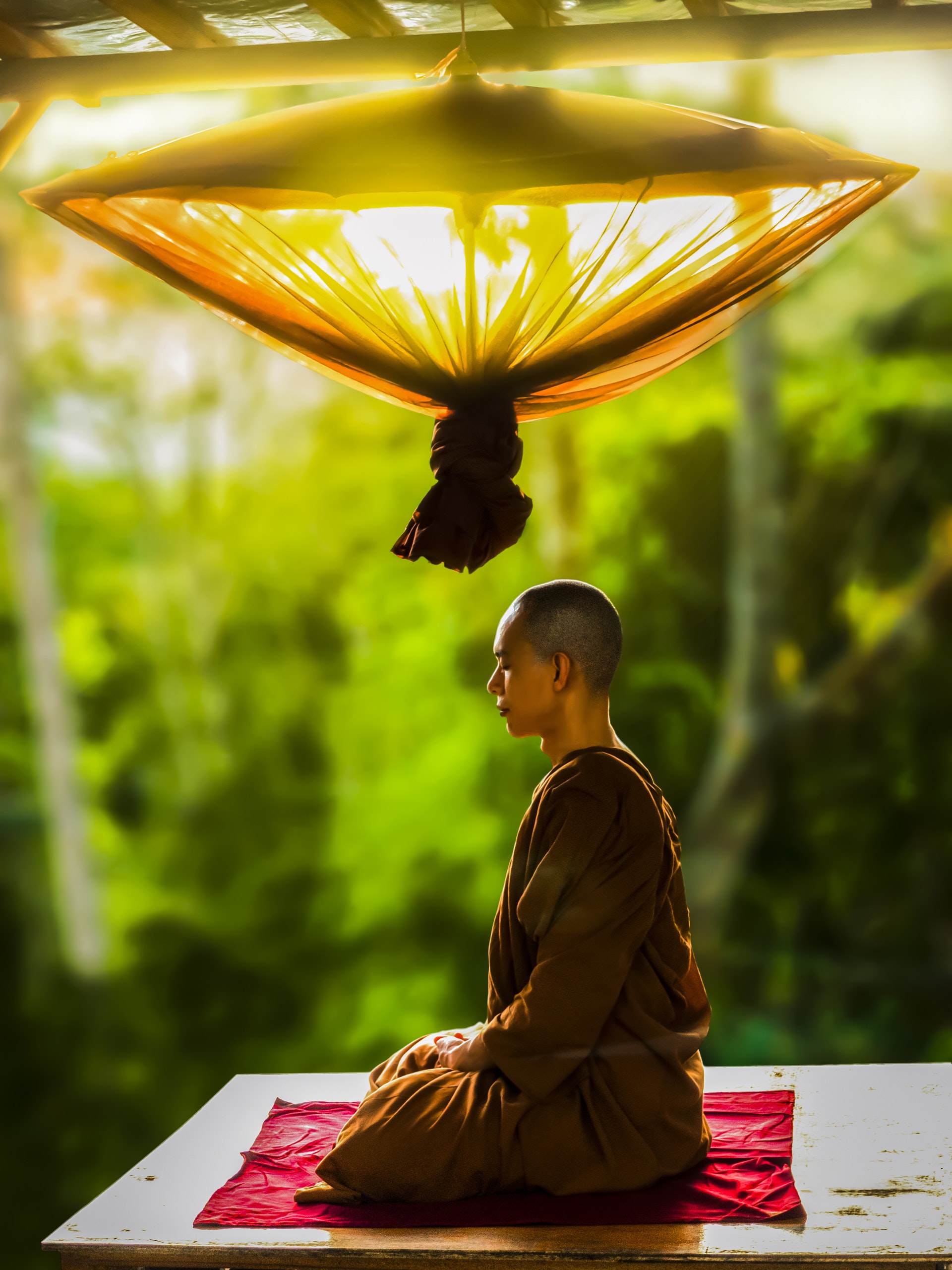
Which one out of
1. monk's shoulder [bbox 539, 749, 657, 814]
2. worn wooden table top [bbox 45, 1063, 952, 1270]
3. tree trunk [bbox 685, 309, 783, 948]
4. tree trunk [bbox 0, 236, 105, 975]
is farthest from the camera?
tree trunk [bbox 0, 236, 105, 975]

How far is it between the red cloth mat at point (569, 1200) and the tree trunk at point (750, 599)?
10.4ft

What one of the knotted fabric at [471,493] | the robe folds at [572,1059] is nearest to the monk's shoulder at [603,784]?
the robe folds at [572,1059]

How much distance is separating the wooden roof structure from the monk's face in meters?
0.87

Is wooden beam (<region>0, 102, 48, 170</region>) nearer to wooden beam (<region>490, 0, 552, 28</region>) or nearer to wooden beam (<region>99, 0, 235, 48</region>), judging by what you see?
wooden beam (<region>99, 0, 235, 48</region>)

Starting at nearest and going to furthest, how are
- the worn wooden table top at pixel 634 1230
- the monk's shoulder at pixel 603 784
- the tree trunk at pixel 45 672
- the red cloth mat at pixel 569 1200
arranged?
the worn wooden table top at pixel 634 1230 < the red cloth mat at pixel 569 1200 < the monk's shoulder at pixel 603 784 < the tree trunk at pixel 45 672

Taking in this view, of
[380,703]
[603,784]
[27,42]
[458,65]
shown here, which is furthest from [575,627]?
[380,703]

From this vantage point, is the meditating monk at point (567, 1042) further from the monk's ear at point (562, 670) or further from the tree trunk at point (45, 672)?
the tree trunk at point (45, 672)

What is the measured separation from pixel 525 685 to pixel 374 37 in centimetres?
106

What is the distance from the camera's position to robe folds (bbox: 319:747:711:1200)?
1772 mm

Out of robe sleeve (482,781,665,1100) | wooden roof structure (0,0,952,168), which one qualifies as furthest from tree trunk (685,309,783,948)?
robe sleeve (482,781,665,1100)

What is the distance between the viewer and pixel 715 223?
1670mm

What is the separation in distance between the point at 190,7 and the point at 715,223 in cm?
94

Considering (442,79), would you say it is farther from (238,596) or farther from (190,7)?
(238,596)

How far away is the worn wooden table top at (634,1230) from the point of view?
1.59 m
